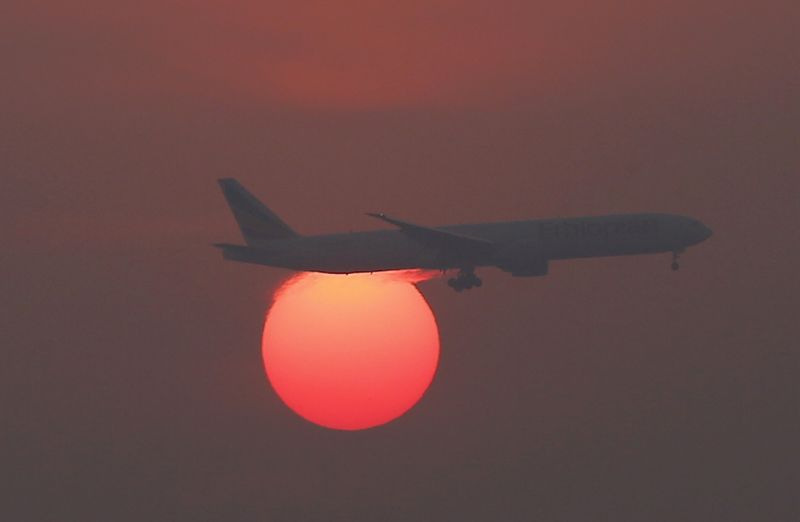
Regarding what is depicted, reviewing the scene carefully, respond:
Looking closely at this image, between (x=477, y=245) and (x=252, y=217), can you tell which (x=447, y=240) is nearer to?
(x=477, y=245)

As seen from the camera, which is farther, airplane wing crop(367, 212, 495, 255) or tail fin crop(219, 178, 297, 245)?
tail fin crop(219, 178, 297, 245)

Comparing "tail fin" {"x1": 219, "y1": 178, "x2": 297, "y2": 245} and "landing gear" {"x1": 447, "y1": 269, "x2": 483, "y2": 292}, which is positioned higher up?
"tail fin" {"x1": 219, "y1": 178, "x2": 297, "y2": 245}

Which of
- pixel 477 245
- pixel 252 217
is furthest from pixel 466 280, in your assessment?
pixel 252 217

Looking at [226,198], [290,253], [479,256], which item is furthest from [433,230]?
[226,198]

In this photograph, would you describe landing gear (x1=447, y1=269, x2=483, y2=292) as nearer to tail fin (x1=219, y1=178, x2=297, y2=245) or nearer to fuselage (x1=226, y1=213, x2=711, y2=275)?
fuselage (x1=226, y1=213, x2=711, y2=275)

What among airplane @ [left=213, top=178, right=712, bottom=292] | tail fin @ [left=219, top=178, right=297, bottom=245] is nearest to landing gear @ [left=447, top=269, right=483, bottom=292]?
airplane @ [left=213, top=178, right=712, bottom=292]

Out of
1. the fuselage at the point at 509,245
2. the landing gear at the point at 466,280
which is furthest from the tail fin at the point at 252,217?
the landing gear at the point at 466,280
